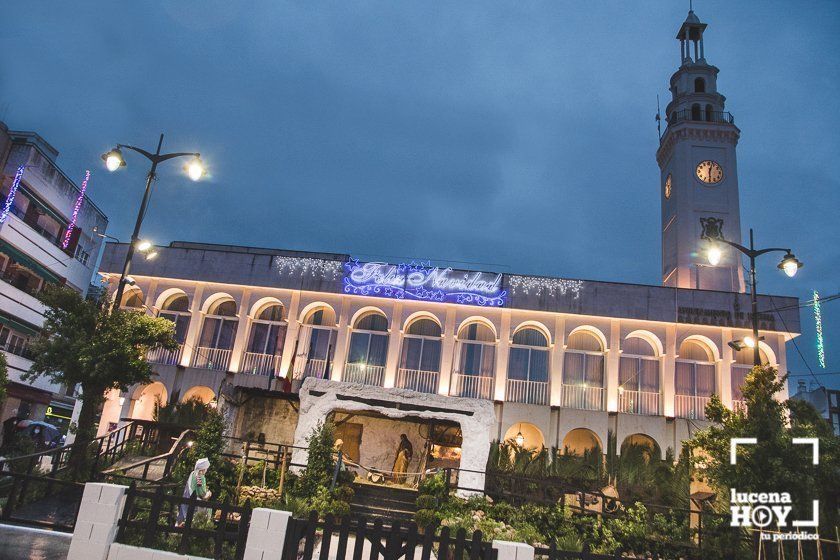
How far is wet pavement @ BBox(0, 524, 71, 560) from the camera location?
28.1 ft

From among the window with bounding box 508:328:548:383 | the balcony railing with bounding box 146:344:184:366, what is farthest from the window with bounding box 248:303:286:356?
the window with bounding box 508:328:548:383

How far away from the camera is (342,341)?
2402 cm

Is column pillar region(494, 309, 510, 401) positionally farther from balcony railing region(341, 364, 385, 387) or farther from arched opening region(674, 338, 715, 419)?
arched opening region(674, 338, 715, 419)

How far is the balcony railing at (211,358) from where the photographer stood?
2456 cm

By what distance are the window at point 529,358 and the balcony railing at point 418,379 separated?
10.3 feet

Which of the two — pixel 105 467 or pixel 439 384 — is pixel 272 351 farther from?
pixel 105 467

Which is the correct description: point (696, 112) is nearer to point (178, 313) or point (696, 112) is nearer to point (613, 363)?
point (613, 363)

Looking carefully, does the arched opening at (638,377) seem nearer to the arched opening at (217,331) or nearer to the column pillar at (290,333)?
the column pillar at (290,333)

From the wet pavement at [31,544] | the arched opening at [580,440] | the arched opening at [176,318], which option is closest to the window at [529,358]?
the arched opening at [580,440]

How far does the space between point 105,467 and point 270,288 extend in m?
10.6

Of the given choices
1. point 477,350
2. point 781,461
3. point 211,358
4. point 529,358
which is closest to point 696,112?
point 529,358

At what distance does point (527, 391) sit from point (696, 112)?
17958mm

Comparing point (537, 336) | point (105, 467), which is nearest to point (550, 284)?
point (537, 336)

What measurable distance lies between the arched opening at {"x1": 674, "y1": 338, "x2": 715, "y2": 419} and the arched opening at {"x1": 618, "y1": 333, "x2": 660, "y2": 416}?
0.89 meters
